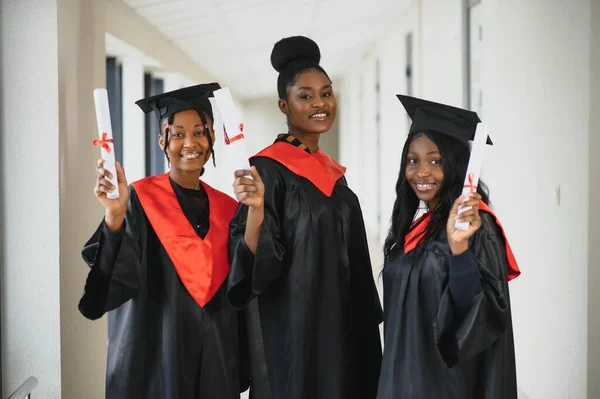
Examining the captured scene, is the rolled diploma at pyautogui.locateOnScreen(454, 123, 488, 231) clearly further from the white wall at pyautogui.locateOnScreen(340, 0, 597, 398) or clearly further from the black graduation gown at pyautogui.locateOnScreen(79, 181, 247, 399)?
the white wall at pyautogui.locateOnScreen(340, 0, 597, 398)

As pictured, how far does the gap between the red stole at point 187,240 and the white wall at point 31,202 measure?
0.58m

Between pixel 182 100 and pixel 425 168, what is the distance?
80 cm

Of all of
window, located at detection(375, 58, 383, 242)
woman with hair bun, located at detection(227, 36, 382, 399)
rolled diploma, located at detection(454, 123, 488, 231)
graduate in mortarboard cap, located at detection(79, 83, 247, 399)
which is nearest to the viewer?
rolled diploma, located at detection(454, 123, 488, 231)

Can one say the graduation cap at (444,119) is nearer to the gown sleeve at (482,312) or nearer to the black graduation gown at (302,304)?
the gown sleeve at (482,312)

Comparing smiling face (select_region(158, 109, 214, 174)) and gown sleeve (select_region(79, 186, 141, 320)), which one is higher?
smiling face (select_region(158, 109, 214, 174))

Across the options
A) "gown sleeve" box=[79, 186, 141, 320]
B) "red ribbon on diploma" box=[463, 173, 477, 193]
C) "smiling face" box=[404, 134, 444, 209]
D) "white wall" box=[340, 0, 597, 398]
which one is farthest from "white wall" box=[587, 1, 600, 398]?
"gown sleeve" box=[79, 186, 141, 320]

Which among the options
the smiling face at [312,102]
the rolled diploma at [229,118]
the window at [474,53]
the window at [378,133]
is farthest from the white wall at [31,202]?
the window at [378,133]

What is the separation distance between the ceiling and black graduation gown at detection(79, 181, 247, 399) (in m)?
2.92

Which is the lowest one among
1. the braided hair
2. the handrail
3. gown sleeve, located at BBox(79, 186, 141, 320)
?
the handrail

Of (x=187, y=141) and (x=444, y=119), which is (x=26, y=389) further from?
(x=444, y=119)

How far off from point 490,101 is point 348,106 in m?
10.8

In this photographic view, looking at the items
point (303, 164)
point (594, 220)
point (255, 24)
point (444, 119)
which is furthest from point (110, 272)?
point (255, 24)

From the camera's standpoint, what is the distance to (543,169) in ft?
10.2

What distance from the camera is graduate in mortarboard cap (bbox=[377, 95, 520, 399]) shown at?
69.3 inches
